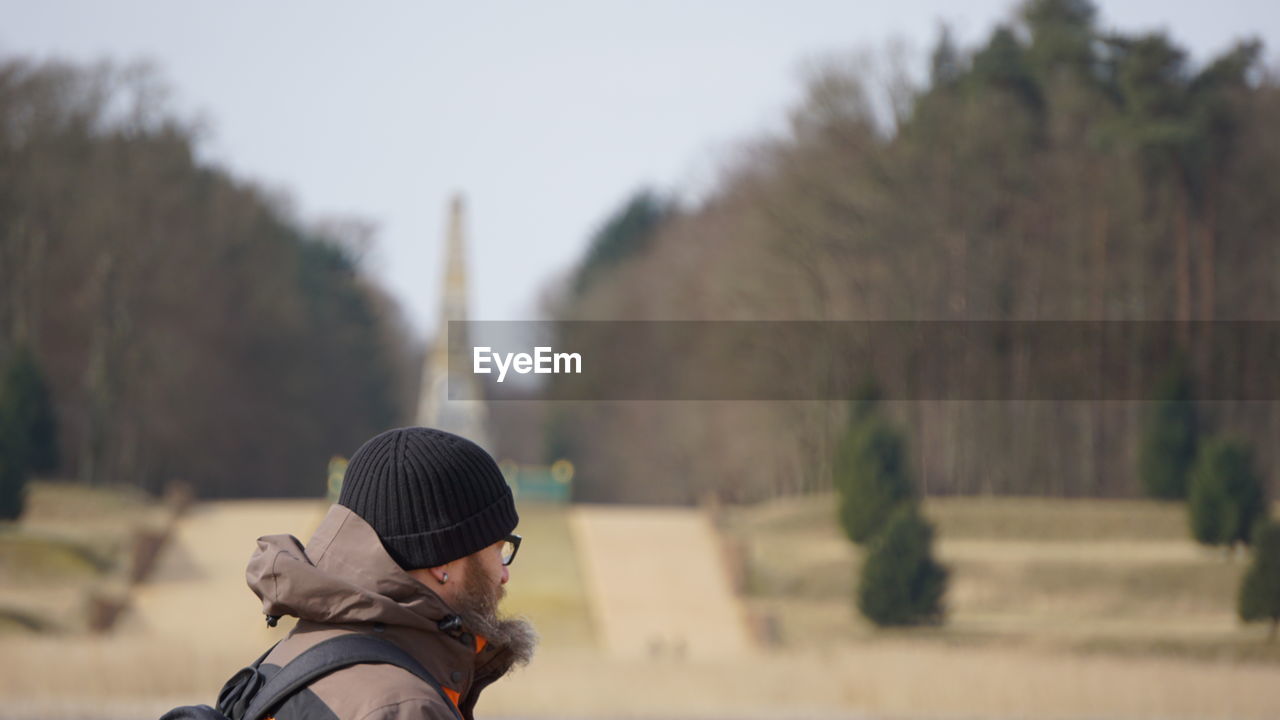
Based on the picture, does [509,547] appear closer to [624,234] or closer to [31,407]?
[31,407]

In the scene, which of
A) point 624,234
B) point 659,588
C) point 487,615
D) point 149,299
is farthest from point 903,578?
point 624,234

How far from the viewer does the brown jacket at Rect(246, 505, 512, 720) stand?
2.02 meters

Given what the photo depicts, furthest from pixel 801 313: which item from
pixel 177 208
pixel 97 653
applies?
pixel 97 653

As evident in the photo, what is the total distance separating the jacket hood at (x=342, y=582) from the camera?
2.08m

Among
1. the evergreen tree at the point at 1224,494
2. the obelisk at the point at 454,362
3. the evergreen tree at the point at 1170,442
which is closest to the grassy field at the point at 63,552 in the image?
the obelisk at the point at 454,362

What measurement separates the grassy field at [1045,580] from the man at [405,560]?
854 inches

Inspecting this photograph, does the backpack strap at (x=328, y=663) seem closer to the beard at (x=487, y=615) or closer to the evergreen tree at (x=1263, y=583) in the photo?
the beard at (x=487, y=615)

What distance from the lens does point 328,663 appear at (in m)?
2.03

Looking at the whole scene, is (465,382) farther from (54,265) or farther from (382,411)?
(382,411)

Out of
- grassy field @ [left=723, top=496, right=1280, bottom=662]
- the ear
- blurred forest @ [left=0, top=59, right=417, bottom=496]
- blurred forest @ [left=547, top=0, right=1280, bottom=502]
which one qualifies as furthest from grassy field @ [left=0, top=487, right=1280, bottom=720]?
the ear

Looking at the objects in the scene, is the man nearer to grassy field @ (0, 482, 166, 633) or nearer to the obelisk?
grassy field @ (0, 482, 166, 633)

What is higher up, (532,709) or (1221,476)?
(1221,476)

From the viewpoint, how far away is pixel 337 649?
2055mm

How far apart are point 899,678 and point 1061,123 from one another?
2060 centimetres
